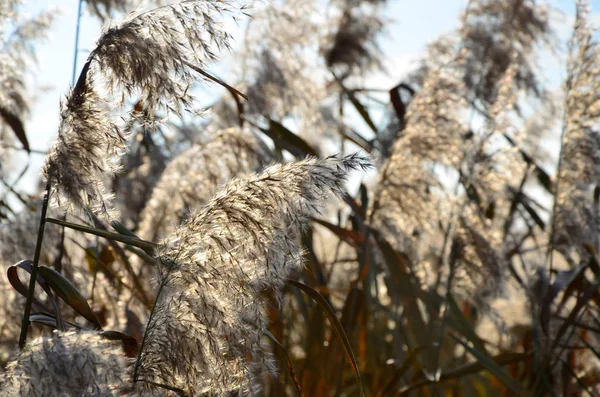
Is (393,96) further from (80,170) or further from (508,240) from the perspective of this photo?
(80,170)

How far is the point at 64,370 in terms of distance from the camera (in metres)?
1.29

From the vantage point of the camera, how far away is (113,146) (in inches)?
59.7

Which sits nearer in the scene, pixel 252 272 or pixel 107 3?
pixel 252 272

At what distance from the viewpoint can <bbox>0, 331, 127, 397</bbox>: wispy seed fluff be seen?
129 centimetres

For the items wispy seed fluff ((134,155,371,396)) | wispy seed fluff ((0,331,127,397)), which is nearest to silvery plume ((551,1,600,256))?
wispy seed fluff ((134,155,371,396))

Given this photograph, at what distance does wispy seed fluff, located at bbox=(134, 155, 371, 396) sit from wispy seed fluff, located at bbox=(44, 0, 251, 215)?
7.7 inches

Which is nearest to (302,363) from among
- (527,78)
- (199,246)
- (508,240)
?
(508,240)

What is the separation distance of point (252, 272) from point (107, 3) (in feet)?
6.01

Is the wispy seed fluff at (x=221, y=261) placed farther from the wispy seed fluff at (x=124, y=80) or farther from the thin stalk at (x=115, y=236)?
the wispy seed fluff at (x=124, y=80)

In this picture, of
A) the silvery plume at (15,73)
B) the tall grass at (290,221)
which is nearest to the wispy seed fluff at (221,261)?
the tall grass at (290,221)

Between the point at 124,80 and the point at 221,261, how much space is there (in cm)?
39

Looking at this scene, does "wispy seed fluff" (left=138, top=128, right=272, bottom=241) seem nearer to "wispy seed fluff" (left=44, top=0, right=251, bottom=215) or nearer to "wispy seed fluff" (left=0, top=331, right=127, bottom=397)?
"wispy seed fluff" (left=44, top=0, right=251, bottom=215)

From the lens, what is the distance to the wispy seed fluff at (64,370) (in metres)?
1.29

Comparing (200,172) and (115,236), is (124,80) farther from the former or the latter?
(200,172)
